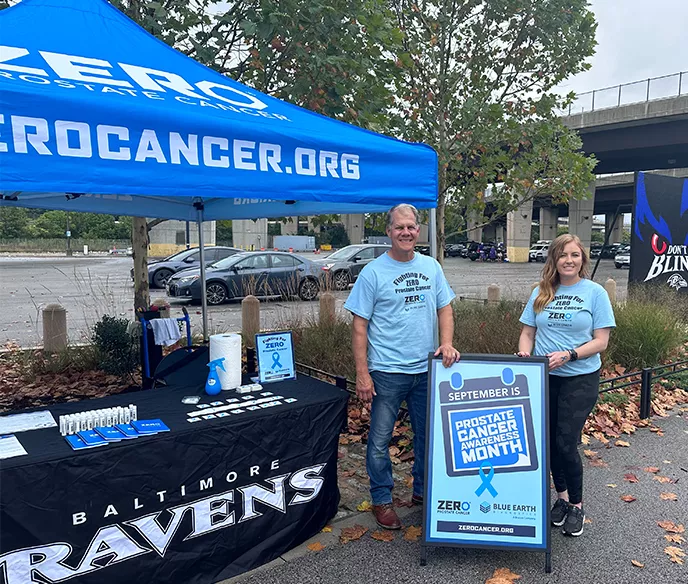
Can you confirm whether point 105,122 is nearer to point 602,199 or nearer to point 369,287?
point 369,287

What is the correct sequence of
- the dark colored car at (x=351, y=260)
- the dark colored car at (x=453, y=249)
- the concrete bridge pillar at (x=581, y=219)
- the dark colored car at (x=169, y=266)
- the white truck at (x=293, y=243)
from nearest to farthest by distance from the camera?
the dark colored car at (x=351, y=260)
the dark colored car at (x=169, y=266)
the concrete bridge pillar at (x=581, y=219)
the dark colored car at (x=453, y=249)
the white truck at (x=293, y=243)

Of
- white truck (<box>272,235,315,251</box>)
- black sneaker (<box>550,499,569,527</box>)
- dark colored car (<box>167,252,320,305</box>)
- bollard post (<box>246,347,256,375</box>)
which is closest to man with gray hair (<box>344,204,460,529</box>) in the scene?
black sneaker (<box>550,499,569,527</box>)

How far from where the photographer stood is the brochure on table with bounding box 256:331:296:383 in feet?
11.9

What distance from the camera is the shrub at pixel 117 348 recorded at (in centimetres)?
614

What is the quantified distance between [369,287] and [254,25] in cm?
338

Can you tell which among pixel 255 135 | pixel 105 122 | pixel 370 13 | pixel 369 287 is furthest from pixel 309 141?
pixel 370 13

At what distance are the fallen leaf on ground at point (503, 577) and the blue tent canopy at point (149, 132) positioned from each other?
2.19 meters

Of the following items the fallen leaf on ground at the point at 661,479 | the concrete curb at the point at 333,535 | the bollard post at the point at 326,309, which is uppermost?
the bollard post at the point at 326,309

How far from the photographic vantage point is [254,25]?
521 centimetres

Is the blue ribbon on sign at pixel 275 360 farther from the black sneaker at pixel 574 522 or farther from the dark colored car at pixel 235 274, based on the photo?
the dark colored car at pixel 235 274

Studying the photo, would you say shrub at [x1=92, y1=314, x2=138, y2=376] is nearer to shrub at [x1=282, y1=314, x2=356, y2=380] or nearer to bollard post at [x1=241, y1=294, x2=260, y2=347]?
bollard post at [x1=241, y1=294, x2=260, y2=347]

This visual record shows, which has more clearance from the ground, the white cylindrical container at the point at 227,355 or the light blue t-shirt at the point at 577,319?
the light blue t-shirt at the point at 577,319

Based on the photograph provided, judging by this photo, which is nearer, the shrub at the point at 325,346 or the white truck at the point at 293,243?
the shrub at the point at 325,346

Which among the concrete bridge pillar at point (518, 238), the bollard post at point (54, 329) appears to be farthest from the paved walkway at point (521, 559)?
the concrete bridge pillar at point (518, 238)
